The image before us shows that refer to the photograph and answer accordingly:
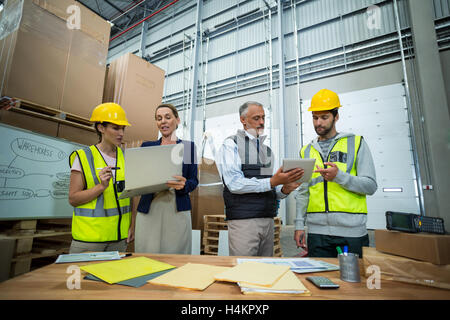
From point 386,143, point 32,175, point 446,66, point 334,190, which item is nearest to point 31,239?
point 32,175

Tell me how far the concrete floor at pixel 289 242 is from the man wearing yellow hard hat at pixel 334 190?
262 centimetres

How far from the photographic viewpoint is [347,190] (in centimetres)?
167

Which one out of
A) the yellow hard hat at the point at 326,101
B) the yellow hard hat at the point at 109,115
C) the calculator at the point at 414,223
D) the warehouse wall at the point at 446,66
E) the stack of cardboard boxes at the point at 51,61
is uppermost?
the warehouse wall at the point at 446,66

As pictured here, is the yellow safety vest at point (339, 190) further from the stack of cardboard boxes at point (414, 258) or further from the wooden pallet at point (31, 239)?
the wooden pallet at point (31, 239)

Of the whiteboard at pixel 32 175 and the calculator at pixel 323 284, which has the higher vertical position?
the whiteboard at pixel 32 175

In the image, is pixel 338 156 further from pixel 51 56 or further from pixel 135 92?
pixel 51 56

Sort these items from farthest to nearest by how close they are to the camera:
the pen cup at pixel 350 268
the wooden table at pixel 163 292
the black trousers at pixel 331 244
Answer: the black trousers at pixel 331 244 < the pen cup at pixel 350 268 < the wooden table at pixel 163 292

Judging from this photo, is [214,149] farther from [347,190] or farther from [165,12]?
[165,12]

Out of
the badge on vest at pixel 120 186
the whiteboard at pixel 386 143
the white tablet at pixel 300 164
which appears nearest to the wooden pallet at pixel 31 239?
the badge on vest at pixel 120 186

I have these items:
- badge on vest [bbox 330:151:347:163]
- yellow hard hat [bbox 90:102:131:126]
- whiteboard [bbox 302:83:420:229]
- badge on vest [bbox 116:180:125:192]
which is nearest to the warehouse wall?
whiteboard [bbox 302:83:420:229]

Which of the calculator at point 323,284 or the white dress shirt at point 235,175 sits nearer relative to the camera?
the calculator at point 323,284

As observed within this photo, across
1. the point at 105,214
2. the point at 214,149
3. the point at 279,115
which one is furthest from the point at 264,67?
the point at 105,214

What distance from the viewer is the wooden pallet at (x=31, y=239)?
82.3 inches

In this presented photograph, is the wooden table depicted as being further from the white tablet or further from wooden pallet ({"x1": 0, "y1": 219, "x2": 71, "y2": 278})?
wooden pallet ({"x1": 0, "y1": 219, "x2": 71, "y2": 278})
